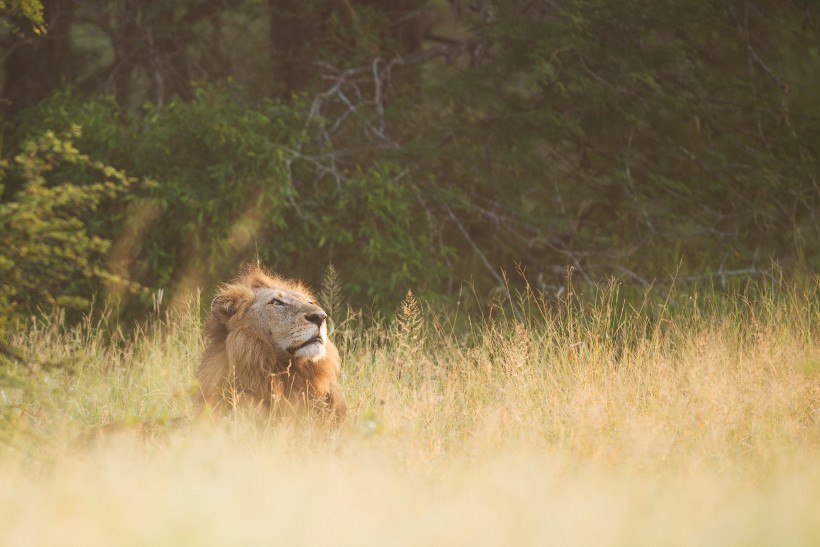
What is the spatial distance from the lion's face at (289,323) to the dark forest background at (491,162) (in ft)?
12.7

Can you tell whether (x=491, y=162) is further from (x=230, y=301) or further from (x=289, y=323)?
(x=289, y=323)

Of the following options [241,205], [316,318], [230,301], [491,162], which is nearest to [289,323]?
[316,318]

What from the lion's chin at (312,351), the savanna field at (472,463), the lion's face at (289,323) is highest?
the lion's face at (289,323)

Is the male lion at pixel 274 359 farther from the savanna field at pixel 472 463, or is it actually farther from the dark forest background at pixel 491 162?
the dark forest background at pixel 491 162

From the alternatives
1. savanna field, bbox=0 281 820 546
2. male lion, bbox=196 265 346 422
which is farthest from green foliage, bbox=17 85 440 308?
male lion, bbox=196 265 346 422

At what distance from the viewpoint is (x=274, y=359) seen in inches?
227

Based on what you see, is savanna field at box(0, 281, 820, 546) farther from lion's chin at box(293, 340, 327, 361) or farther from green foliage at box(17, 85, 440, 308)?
green foliage at box(17, 85, 440, 308)

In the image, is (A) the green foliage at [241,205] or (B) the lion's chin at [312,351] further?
(A) the green foliage at [241,205]

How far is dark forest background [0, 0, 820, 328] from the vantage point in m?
10.0

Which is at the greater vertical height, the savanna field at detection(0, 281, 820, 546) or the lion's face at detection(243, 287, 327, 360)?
the lion's face at detection(243, 287, 327, 360)

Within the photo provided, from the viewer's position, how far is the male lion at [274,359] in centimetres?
562

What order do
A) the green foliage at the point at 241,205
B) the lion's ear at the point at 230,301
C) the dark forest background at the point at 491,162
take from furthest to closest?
1. the dark forest background at the point at 491,162
2. the green foliage at the point at 241,205
3. the lion's ear at the point at 230,301

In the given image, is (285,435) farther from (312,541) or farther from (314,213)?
(314,213)

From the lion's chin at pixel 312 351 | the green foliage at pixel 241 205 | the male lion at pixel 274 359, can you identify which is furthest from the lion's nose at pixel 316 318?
the green foliage at pixel 241 205
